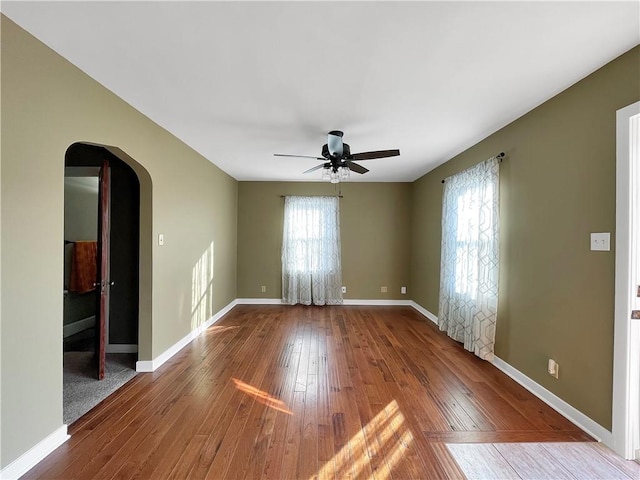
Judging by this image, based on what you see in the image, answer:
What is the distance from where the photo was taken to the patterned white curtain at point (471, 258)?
320 centimetres

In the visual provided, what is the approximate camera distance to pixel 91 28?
5.53 ft

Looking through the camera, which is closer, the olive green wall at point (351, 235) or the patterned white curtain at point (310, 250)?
the patterned white curtain at point (310, 250)

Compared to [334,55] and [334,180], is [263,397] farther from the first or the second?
[334,55]

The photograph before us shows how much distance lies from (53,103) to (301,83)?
162 centimetres

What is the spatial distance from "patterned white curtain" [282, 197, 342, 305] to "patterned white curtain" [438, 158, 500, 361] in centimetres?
222

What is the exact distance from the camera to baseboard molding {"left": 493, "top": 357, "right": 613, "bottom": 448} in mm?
1986

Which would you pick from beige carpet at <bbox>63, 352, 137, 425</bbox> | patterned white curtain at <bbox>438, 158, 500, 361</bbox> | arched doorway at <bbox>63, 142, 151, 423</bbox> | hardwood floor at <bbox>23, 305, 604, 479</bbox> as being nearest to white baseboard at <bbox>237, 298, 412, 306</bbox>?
patterned white curtain at <bbox>438, 158, 500, 361</bbox>

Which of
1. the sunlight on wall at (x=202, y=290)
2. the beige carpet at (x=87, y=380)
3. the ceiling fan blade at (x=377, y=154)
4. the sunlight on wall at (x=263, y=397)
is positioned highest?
the ceiling fan blade at (x=377, y=154)

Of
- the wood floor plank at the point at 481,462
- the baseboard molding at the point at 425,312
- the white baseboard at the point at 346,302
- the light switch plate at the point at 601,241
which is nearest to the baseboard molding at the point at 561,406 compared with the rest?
the wood floor plank at the point at 481,462

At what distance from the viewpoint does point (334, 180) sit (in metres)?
3.65

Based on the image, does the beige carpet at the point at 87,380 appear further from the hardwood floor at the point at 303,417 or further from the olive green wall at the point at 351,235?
the olive green wall at the point at 351,235

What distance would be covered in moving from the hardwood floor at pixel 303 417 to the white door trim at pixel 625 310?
28 centimetres

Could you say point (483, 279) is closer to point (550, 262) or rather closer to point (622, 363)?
point (550, 262)

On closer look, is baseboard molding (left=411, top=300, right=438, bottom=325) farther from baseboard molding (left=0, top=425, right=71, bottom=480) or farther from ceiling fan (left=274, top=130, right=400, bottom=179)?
baseboard molding (left=0, top=425, right=71, bottom=480)
